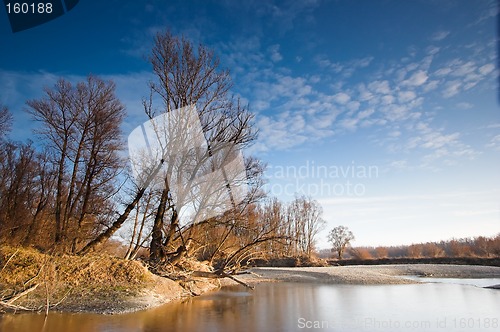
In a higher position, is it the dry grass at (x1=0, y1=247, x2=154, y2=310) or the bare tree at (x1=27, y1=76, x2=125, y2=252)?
the bare tree at (x1=27, y1=76, x2=125, y2=252)

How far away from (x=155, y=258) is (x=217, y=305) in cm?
301

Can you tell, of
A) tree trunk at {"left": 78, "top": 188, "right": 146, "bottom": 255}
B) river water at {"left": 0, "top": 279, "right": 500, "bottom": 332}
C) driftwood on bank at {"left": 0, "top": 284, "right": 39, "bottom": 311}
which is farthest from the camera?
tree trunk at {"left": 78, "top": 188, "right": 146, "bottom": 255}

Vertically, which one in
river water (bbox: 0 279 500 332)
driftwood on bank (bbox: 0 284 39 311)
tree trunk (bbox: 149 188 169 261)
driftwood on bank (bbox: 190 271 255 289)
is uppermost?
tree trunk (bbox: 149 188 169 261)

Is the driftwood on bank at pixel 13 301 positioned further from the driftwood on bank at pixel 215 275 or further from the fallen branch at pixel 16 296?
the driftwood on bank at pixel 215 275

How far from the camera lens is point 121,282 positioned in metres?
10.1

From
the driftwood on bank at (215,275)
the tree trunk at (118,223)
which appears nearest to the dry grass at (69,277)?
the driftwood on bank at (215,275)

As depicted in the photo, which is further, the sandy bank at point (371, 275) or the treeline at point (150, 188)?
the sandy bank at point (371, 275)

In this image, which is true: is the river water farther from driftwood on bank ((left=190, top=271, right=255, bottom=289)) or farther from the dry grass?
the dry grass

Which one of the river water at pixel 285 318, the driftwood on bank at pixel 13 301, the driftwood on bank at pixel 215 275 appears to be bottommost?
the river water at pixel 285 318

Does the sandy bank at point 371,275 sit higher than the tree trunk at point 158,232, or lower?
lower

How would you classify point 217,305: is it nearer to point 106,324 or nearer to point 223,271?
point 223,271

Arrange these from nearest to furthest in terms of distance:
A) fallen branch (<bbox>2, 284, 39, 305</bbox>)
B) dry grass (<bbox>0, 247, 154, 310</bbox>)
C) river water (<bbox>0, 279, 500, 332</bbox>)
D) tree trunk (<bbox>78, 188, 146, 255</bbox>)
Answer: river water (<bbox>0, 279, 500, 332</bbox>)
fallen branch (<bbox>2, 284, 39, 305</bbox>)
dry grass (<bbox>0, 247, 154, 310</bbox>)
tree trunk (<bbox>78, 188, 146, 255</bbox>)

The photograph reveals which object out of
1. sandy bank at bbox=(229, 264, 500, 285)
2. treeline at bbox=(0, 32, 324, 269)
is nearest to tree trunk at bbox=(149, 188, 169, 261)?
treeline at bbox=(0, 32, 324, 269)

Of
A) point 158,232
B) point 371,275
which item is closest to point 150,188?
point 158,232
